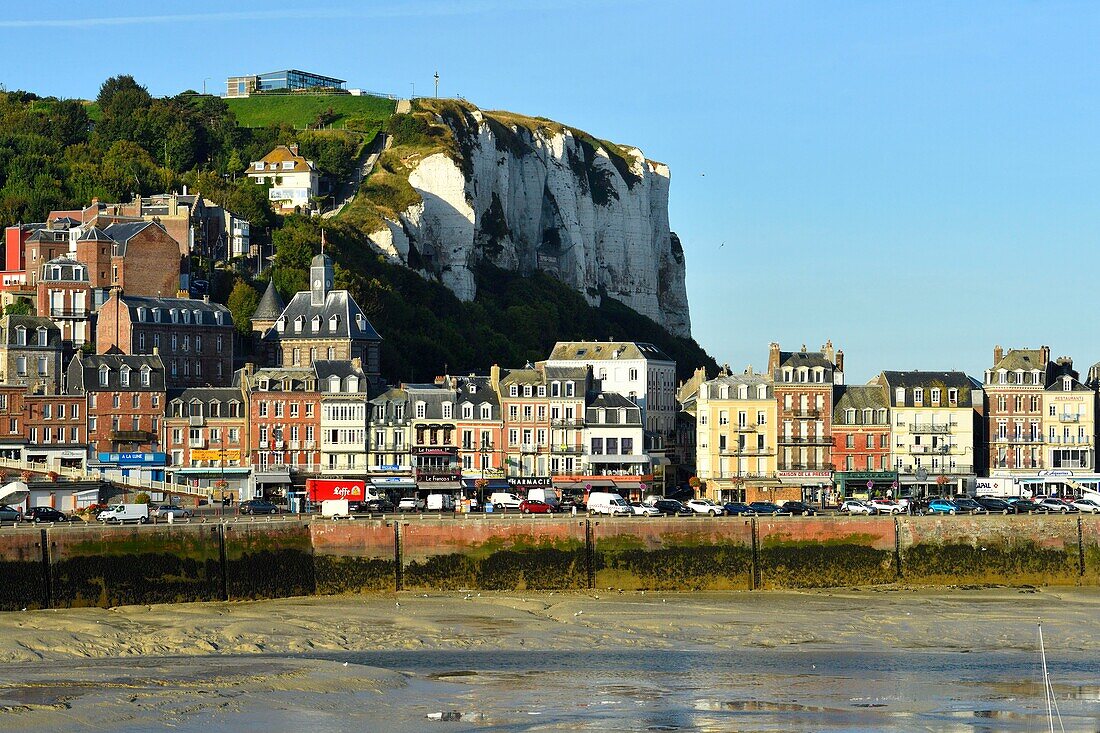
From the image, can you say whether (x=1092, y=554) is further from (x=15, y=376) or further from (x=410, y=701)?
(x=15, y=376)

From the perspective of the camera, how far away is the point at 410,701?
42.5 m

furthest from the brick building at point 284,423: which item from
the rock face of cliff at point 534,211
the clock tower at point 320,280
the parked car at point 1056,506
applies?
the parked car at point 1056,506

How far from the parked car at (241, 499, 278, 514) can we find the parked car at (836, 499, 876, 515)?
72.3 feet

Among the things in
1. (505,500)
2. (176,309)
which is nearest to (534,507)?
(505,500)

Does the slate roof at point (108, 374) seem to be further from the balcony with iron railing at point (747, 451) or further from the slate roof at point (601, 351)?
the balcony with iron railing at point (747, 451)

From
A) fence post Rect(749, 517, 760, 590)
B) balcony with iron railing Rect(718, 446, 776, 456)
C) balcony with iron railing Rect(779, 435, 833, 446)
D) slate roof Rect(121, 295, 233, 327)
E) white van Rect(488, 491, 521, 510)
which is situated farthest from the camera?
slate roof Rect(121, 295, 233, 327)

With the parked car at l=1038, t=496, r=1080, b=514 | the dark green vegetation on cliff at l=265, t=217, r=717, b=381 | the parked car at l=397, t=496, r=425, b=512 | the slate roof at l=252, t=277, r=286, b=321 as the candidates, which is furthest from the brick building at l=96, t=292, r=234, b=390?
the parked car at l=1038, t=496, r=1080, b=514

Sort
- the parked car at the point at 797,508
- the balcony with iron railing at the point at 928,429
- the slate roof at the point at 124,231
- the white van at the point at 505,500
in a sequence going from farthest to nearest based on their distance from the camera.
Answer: the slate roof at the point at 124,231
the balcony with iron railing at the point at 928,429
the white van at the point at 505,500
the parked car at the point at 797,508

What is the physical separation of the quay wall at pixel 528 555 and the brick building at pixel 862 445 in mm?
26193

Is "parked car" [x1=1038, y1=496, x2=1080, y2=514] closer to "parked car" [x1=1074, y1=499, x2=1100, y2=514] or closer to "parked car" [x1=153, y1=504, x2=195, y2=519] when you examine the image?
"parked car" [x1=1074, y1=499, x2=1100, y2=514]

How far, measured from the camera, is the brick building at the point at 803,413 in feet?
306

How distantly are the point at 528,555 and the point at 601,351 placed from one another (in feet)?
138

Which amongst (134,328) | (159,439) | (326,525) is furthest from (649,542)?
(134,328)

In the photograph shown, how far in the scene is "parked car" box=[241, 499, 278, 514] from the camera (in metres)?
76.6
